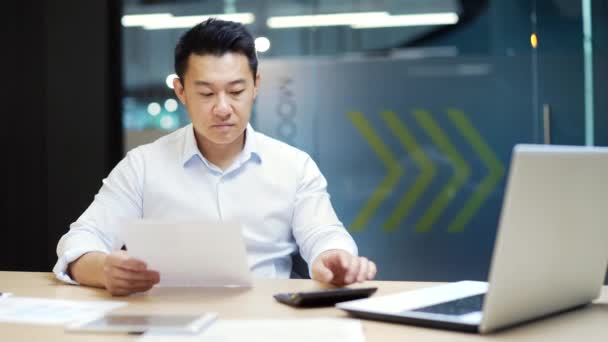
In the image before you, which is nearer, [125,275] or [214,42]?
[125,275]

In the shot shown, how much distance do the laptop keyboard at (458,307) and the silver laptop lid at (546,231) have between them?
0.10 metres

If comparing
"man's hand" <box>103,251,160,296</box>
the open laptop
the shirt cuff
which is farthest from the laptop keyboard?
the shirt cuff

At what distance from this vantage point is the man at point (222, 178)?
7.28 feet

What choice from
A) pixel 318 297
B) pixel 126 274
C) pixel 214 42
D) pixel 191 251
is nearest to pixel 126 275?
pixel 126 274

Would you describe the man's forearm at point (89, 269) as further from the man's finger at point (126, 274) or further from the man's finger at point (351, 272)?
the man's finger at point (351, 272)

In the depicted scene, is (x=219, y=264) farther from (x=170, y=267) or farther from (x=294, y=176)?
(x=294, y=176)

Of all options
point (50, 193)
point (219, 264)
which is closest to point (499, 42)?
point (50, 193)

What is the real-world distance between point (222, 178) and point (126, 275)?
679 millimetres

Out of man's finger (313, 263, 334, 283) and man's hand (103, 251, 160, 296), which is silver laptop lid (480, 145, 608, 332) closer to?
man's finger (313, 263, 334, 283)

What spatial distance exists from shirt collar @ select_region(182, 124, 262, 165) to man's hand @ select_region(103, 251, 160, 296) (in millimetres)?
642

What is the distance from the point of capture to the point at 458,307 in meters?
1.39

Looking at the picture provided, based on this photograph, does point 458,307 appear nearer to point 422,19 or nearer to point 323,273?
point 323,273

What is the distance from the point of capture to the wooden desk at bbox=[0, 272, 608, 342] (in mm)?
1277

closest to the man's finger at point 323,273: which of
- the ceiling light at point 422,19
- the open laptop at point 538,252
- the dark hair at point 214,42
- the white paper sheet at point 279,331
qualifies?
the open laptop at point 538,252
